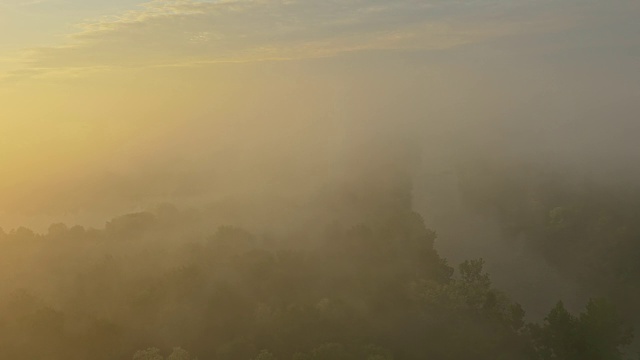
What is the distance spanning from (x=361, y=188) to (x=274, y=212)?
14422 mm

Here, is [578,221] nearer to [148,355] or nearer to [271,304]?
[271,304]

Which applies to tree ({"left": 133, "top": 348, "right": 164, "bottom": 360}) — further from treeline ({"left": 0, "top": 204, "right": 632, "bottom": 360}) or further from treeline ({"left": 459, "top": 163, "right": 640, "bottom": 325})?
treeline ({"left": 459, "top": 163, "right": 640, "bottom": 325})

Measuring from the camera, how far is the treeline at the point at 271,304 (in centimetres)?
5309

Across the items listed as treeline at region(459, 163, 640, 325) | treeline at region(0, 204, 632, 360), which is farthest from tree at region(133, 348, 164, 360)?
treeline at region(459, 163, 640, 325)

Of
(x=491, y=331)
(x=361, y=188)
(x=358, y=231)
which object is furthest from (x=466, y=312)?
(x=361, y=188)

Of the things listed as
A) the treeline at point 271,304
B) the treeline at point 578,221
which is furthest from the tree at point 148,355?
the treeline at point 578,221

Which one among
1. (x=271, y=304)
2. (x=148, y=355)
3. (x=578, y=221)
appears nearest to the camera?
(x=148, y=355)

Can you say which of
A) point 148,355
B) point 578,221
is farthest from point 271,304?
point 578,221

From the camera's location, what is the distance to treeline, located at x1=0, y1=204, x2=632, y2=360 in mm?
53094

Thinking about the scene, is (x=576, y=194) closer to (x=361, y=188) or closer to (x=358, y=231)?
(x=361, y=188)

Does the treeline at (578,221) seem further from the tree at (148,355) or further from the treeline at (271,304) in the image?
the tree at (148,355)

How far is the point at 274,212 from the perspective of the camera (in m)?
99.6

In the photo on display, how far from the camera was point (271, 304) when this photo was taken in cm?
6119

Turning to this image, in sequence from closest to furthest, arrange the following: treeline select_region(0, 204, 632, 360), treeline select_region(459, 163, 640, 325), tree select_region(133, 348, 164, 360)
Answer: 1. tree select_region(133, 348, 164, 360)
2. treeline select_region(0, 204, 632, 360)
3. treeline select_region(459, 163, 640, 325)
